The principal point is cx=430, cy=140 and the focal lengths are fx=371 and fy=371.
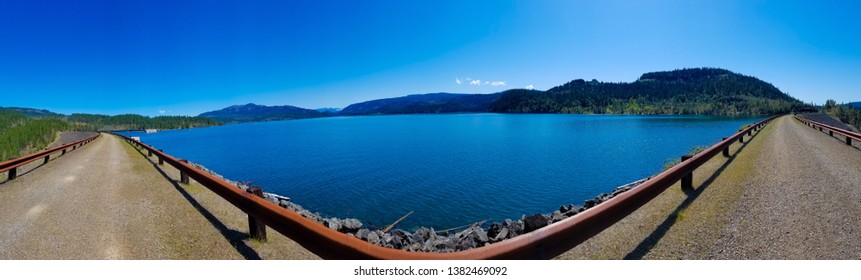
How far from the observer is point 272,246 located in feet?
16.1

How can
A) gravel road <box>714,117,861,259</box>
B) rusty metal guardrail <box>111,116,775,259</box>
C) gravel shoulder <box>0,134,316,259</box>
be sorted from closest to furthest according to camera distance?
rusty metal guardrail <box>111,116,775,259</box> < gravel road <box>714,117,861,259</box> < gravel shoulder <box>0,134,316,259</box>

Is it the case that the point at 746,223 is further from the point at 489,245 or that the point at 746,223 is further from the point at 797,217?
the point at 489,245

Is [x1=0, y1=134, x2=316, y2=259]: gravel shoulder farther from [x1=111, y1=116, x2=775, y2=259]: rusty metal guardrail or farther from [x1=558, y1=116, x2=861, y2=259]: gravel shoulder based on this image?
[x1=558, y1=116, x2=861, y2=259]: gravel shoulder

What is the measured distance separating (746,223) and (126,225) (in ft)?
30.0

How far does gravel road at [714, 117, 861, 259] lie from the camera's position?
4.14 meters

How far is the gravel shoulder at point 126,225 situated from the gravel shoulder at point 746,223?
13.9ft

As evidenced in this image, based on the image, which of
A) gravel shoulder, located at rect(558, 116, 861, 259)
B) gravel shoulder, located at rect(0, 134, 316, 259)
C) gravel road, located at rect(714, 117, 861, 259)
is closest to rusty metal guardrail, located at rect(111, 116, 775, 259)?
gravel shoulder, located at rect(558, 116, 861, 259)

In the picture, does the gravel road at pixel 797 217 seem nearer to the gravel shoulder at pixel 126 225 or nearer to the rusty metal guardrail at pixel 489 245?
the rusty metal guardrail at pixel 489 245

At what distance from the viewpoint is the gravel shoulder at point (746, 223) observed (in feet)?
13.9

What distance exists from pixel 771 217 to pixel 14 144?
72578 mm

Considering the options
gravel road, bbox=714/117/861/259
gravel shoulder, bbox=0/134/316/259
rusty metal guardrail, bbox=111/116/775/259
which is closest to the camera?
rusty metal guardrail, bbox=111/116/775/259

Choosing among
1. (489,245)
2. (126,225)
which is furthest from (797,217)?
Answer: (126,225)
